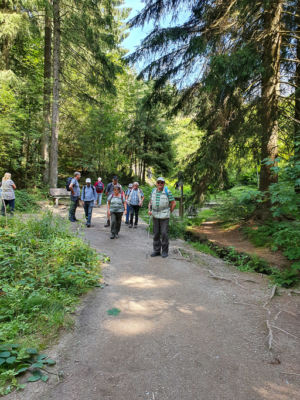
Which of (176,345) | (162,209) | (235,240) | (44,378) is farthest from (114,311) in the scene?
(235,240)

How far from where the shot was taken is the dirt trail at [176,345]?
2.34 m

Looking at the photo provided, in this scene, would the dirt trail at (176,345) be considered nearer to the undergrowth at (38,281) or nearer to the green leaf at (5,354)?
the undergrowth at (38,281)

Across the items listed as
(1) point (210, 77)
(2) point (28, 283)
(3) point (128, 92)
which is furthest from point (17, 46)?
(2) point (28, 283)

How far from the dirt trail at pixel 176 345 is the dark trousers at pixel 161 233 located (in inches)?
54.3

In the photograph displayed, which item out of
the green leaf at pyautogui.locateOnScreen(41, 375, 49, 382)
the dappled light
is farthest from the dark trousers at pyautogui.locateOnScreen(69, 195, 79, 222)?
the green leaf at pyautogui.locateOnScreen(41, 375, 49, 382)

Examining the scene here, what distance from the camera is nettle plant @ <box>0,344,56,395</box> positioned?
7.29 feet

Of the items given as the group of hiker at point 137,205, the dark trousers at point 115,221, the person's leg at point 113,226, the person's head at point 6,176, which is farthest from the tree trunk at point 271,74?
the person's head at point 6,176

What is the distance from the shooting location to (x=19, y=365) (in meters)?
2.38

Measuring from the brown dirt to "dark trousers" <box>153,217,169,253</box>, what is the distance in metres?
2.80

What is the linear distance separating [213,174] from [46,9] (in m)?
11.8

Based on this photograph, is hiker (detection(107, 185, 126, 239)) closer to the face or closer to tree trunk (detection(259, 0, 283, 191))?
the face

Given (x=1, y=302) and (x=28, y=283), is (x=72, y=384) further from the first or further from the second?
(x=28, y=283)

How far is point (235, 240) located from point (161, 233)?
3760mm

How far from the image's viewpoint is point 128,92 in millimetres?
22562
